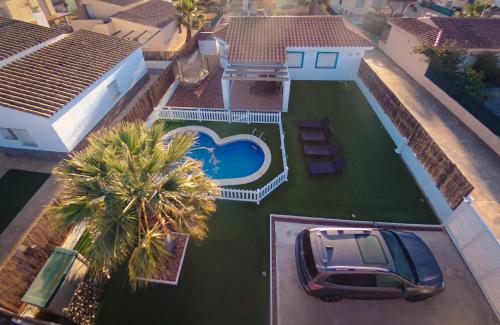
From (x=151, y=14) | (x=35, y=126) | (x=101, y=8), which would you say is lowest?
(x=35, y=126)

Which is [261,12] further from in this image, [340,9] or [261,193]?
[261,193]

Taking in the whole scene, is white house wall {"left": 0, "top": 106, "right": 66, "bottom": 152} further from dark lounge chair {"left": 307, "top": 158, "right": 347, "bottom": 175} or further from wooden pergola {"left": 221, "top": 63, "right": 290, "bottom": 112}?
dark lounge chair {"left": 307, "top": 158, "right": 347, "bottom": 175}

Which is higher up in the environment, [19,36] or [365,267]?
[19,36]

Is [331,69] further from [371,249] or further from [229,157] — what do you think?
[371,249]

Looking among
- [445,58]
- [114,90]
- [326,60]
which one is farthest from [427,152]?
[114,90]

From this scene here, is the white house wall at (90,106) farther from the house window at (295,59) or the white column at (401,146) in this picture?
the white column at (401,146)

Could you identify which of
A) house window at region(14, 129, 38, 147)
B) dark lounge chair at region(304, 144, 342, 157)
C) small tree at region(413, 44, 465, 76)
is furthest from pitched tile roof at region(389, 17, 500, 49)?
house window at region(14, 129, 38, 147)

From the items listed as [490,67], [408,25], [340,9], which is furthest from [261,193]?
[340,9]
